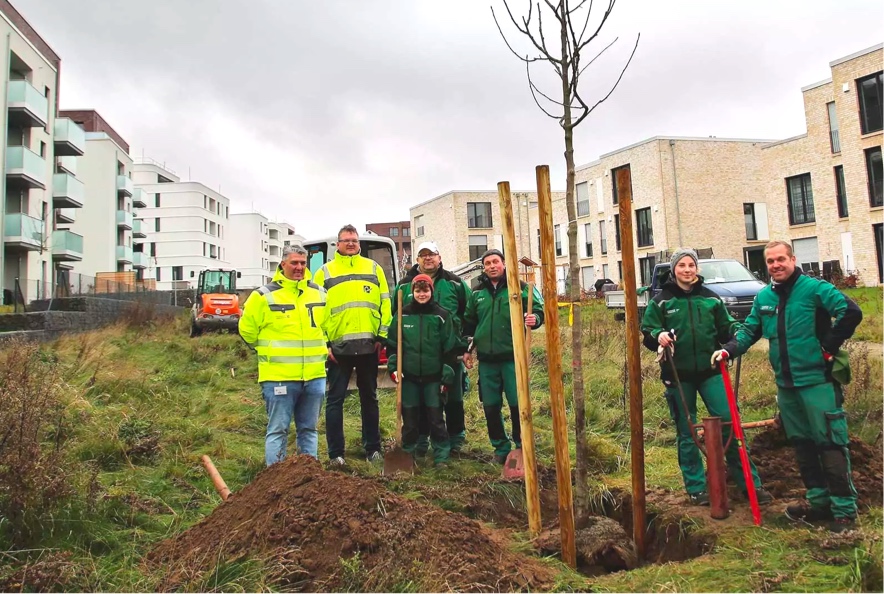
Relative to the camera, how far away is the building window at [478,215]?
2242 inches

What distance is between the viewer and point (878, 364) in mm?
8086

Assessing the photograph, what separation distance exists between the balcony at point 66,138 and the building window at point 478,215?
3085 cm

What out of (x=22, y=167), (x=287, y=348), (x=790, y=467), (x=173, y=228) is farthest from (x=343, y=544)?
(x=173, y=228)

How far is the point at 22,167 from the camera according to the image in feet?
89.2

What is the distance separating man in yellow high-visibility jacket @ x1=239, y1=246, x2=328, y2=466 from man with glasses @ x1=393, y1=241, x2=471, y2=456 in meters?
1.22

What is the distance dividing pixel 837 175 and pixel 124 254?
151ft

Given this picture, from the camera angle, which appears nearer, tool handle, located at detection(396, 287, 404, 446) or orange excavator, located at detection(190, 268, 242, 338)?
tool handle, located at detection(396, 287, 404, 446)

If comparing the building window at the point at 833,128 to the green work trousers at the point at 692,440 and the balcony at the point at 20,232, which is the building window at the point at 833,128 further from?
the balcony at the point at 20,232

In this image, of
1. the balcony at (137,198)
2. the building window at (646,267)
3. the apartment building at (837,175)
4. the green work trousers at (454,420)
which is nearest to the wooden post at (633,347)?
the green work trousers at (454,420)

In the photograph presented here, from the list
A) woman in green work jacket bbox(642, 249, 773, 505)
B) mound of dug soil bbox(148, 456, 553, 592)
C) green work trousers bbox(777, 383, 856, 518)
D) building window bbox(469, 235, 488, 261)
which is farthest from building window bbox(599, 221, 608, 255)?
mound of dug soil bbox(148, 456, 553, 592)

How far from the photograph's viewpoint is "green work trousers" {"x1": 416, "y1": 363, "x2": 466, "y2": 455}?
646 centimetres

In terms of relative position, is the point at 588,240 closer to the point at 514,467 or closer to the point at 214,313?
the point at 214,313

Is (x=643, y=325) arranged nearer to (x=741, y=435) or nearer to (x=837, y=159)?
(x=741, y=435)

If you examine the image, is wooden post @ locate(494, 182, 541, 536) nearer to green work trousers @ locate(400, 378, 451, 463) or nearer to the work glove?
the work glove
